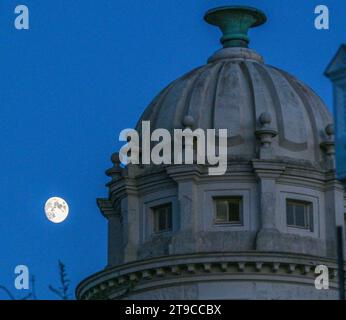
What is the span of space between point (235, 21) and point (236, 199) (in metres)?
Answer: 7.87

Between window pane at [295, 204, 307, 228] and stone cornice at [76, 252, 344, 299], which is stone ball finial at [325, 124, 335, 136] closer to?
window pane at [295, 204, 307, 228]

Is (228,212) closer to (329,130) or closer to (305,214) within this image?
(305,214)

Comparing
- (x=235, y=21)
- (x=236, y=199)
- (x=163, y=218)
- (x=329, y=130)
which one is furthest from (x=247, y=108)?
(x=163, y=218)

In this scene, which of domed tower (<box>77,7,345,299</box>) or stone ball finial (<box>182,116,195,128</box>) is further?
stone ball finial (<box>182,116,195,128</box>)

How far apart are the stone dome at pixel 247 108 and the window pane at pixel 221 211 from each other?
1913 mm

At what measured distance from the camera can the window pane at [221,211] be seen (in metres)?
78.9

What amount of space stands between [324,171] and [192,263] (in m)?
6.55

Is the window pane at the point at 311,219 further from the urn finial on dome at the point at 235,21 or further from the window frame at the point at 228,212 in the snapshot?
the urn finial on dome at the point at 235,21

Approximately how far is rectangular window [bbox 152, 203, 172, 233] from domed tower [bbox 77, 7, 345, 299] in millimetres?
37

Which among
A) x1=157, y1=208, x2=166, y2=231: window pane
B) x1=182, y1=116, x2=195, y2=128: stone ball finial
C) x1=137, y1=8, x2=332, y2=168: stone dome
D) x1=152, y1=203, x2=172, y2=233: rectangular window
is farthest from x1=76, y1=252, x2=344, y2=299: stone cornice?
x1=182, y1=116, x2=195, y2=128: stone ball finial

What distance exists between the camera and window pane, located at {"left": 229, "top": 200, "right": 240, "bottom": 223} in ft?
258
